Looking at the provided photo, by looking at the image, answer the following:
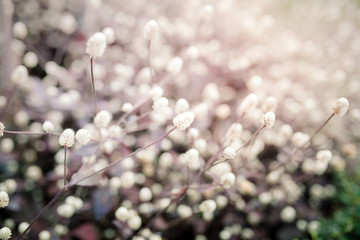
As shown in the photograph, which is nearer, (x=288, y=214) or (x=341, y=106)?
(x=341, y=106)

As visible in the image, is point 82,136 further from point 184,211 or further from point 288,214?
point 288,214

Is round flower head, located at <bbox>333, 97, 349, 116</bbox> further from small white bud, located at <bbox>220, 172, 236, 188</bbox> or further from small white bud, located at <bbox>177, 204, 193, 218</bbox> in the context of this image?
small white bud, located at <bbox>177, 204, 193, 218</bbox>

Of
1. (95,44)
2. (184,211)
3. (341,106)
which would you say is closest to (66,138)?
(95,44)

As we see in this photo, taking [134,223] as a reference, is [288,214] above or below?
below

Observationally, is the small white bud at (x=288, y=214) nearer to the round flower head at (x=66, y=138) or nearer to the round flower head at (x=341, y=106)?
the round flower head at (x=341, y=106)

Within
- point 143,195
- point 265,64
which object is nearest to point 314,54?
point 265,64

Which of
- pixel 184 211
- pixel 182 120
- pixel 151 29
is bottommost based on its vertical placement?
pixel 184 211

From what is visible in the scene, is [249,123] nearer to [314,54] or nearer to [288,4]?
[314,54]

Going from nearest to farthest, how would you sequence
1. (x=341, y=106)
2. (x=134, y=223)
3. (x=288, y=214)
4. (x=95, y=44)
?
(x=95, y=44) → (x=341, y=106) → (x=134, y=223) → (x=288, y=214)

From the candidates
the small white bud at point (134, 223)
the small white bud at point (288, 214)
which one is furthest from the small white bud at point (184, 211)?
the small white bud at point (288, 214)

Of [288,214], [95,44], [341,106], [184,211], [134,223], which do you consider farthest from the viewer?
[288,214]

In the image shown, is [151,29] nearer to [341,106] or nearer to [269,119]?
[269,119]
